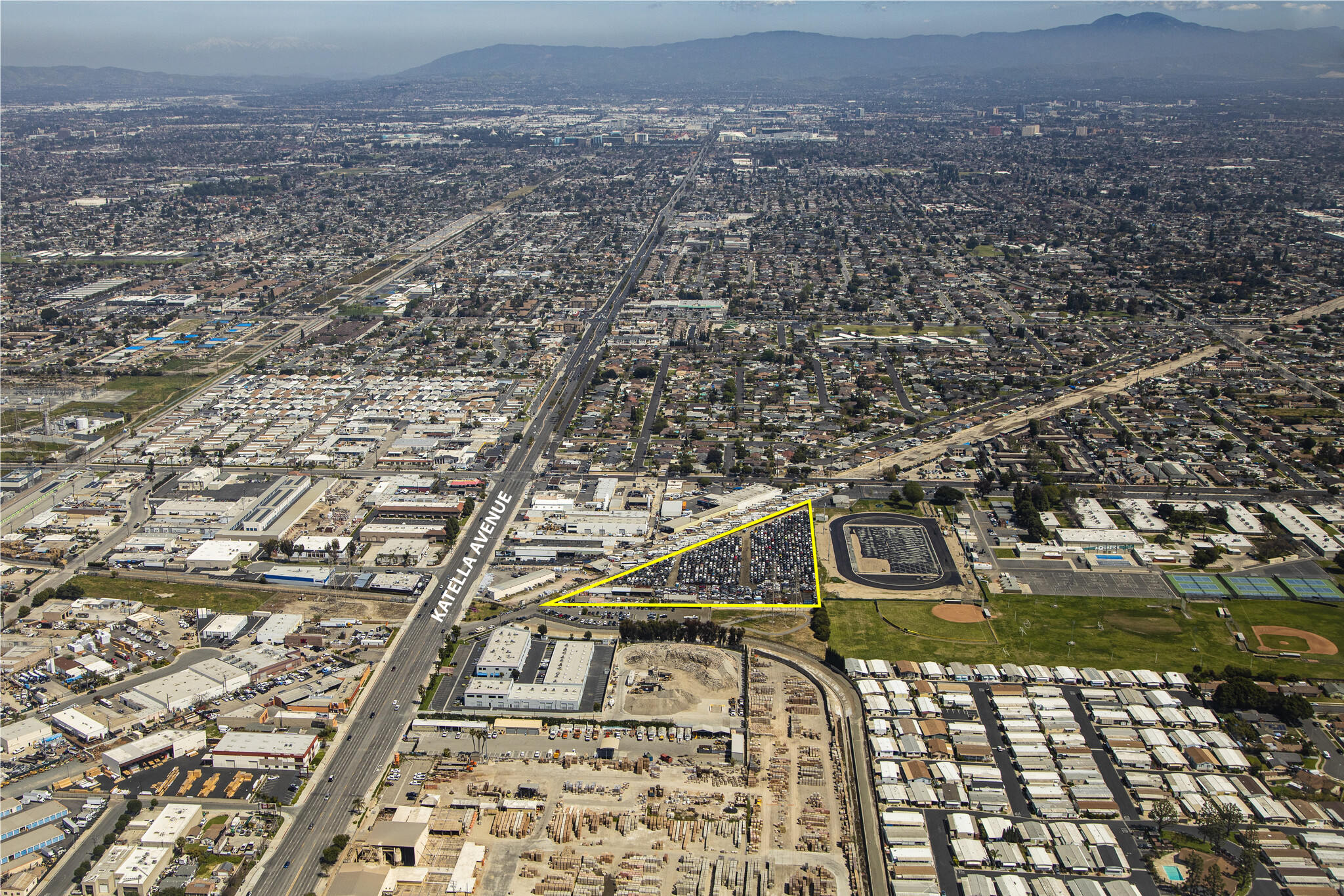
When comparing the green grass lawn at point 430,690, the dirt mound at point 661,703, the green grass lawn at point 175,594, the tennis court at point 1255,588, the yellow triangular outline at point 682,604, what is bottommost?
the tennis court at point 1255,588

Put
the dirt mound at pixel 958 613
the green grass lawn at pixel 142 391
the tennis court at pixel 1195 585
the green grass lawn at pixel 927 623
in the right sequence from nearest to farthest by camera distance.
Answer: the green grass lawn at pixel 927 623
the dirt mound at pixel 958 613
the tennis court at pixel 1195 585
the green grass lawn at pixel 142 391

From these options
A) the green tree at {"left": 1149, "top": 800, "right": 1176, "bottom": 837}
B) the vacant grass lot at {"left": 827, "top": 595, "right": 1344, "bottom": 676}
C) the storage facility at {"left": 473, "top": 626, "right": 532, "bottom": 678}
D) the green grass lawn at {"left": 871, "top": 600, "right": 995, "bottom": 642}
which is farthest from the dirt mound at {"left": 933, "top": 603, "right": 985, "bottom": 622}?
the storage facility at {"left": 473, "top": 626, "right": 532, "bottom": 678}

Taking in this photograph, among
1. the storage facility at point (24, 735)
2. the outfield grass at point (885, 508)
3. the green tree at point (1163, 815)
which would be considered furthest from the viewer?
the outfield grass at point (885, 508)

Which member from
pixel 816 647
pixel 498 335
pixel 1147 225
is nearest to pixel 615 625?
pixel 816 647

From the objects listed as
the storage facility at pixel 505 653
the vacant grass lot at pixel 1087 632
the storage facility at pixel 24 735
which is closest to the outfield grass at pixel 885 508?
the vacant grass lot at pixel 1087 632

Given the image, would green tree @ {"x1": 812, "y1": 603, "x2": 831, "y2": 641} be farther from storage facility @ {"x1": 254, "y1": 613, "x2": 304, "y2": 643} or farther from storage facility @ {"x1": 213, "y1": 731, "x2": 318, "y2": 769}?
storage facility @ {"x1": 254, "y1": 613, "x2": 304, "y2": 643}

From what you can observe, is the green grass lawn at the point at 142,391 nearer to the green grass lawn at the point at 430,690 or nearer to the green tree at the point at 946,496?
the green grass lawn at the point at 430,690
